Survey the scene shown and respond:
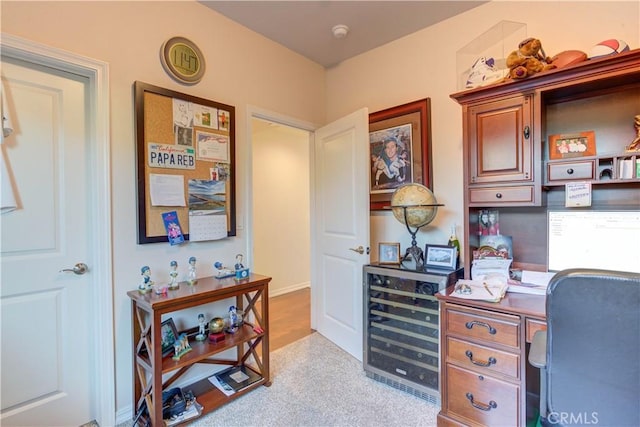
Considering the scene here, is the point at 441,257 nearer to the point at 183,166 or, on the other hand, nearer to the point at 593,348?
the point at 593,348

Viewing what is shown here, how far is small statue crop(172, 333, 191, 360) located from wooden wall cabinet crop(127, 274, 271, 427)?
0.03 metres

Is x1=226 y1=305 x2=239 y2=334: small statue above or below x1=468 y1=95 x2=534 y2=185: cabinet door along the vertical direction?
below

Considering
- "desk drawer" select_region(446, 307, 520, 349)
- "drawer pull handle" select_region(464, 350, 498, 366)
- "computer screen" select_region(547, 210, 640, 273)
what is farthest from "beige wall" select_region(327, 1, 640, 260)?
"drawer pull handle" select_region(464, 350, 498, 366)

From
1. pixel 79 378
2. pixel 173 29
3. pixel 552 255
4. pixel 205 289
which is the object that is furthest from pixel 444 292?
pixel 173 29

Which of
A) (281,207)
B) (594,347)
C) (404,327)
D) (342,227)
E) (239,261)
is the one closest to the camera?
(594,347)

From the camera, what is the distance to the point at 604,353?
0.89m

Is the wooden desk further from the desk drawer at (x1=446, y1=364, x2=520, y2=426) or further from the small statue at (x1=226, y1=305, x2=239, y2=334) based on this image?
the small statue at (x1=226, y1=305, x2=239, y2=334)

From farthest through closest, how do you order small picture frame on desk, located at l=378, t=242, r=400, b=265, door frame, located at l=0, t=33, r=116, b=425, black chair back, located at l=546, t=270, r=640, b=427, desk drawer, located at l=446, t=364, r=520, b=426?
1. small picture frame on desk, located at l=378, t=242, r=400, b=265
2. door frame, located at l=0, t=33, r=116, b=425
3. desk drawer, located at l=446, t=364, r=520, b=426
4. black chair back, located at l=546, t=270, r=640, b=427

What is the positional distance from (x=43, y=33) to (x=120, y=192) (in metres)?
0.87

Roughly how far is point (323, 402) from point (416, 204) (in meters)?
1.46

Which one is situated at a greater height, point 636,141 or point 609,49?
point 609,49

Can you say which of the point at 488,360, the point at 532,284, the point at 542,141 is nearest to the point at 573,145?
the point at 542,141

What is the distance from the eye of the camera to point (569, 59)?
5.24ft

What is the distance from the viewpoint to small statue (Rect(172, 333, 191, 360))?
1.78 metres
